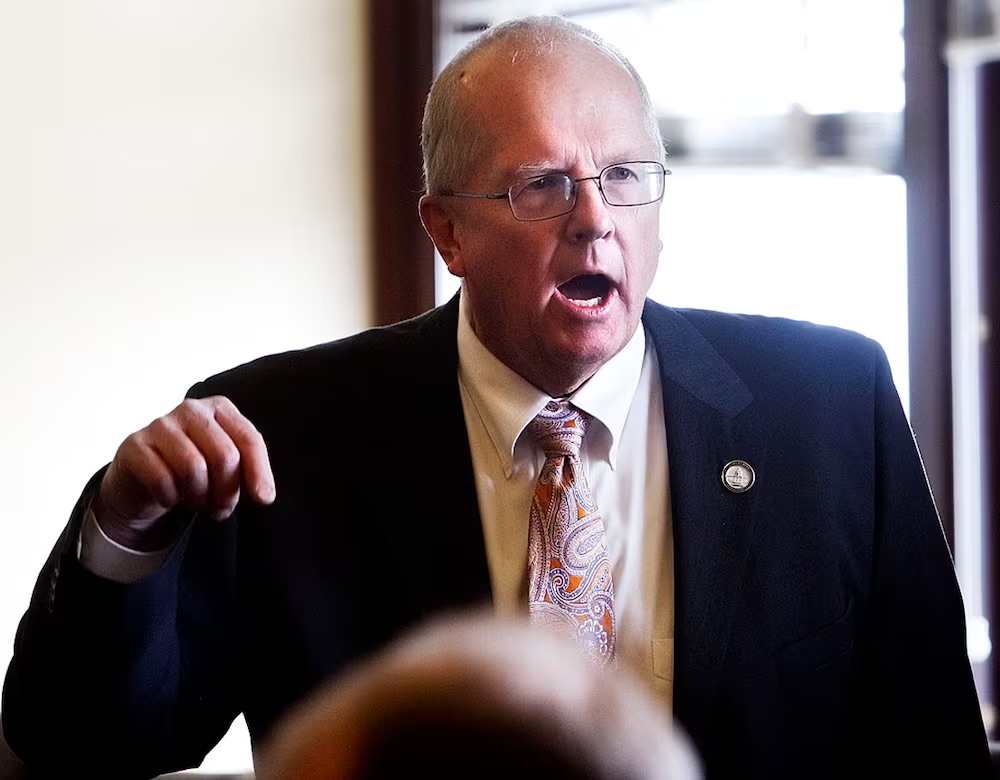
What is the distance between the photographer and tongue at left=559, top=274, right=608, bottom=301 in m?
1.60

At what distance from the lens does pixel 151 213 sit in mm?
3008

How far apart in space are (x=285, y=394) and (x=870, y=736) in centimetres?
88

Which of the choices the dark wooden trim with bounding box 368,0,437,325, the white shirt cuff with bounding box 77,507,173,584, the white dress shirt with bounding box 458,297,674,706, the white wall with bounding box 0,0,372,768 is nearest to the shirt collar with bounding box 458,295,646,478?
the white dress shirt with bounding box 458,297,674,706

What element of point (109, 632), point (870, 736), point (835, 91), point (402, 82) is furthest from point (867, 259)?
point (109, 632)

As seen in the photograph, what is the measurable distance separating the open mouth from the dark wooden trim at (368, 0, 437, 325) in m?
2.05

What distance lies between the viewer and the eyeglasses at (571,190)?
1614 millimetres

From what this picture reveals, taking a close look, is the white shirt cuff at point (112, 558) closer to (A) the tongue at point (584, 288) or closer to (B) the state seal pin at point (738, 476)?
(A) the tongue at point (584, 288)

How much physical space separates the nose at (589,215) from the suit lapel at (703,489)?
0.24 m

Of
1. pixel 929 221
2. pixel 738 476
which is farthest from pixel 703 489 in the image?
pixel 929 221

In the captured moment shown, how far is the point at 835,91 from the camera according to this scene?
3.07m

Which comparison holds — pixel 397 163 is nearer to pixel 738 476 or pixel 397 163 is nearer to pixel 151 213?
pixel 151 213

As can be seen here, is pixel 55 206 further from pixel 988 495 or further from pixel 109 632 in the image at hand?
pixel 988 495

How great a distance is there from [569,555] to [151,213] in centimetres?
182

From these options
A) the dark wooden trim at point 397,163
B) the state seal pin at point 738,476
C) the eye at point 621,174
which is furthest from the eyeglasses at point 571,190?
the dark wooden trim at point 397,163
